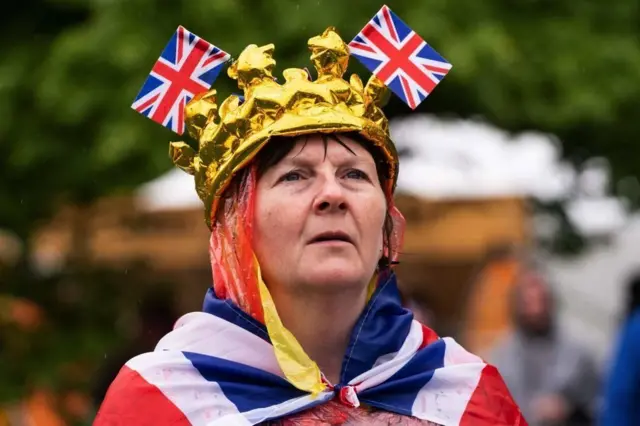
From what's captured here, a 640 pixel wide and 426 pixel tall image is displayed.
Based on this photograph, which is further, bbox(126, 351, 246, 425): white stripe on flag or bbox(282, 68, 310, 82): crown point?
bbox(282, 68, 310, 82): crown point

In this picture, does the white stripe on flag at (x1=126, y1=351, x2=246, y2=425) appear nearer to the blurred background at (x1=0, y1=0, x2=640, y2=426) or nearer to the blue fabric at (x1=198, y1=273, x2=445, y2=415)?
the blue fabric at (x1=198, y1=273, x2=445, y2=415)

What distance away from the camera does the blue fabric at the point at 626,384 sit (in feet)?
20.9

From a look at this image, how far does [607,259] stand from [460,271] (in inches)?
63.9

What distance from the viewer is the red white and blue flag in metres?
3.31

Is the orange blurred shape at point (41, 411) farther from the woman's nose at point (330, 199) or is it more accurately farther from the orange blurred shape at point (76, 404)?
the woman's nose at point (330, 199)

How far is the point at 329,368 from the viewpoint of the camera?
344 cm

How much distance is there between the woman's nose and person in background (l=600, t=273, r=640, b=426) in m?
3.34

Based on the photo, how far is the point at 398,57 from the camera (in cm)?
359

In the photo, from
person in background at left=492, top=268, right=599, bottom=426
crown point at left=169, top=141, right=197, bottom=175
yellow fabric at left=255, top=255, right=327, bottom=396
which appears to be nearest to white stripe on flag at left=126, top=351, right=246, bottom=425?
yellow fabric at left=255, top=255, right=327, bottom=396

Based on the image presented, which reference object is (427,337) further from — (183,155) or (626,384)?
(626,384)

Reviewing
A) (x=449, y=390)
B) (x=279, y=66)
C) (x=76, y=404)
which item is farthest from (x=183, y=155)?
(x=76, y=404)

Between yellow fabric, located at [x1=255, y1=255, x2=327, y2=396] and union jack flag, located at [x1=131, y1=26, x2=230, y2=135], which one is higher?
union jack flag, located at [x1=131, y1=26, x2=230, y2=135]

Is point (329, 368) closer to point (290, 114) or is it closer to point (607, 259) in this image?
point (290, 114)

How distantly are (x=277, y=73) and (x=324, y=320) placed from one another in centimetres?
352
